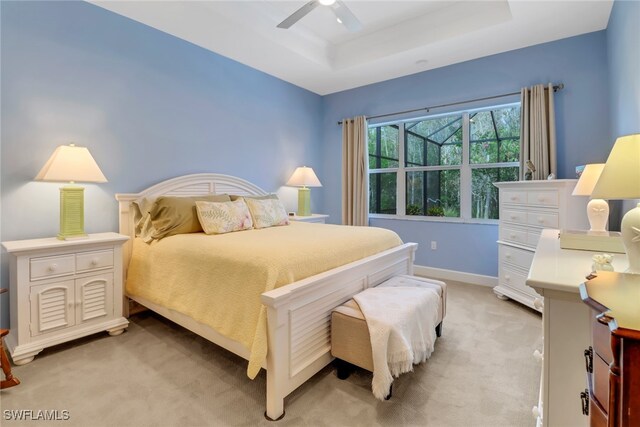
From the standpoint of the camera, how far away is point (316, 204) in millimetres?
5184

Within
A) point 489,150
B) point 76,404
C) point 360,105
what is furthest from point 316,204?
point 76,404

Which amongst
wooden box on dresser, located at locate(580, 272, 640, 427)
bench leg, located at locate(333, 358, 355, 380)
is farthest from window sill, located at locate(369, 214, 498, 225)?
wooden box on dresser, located at locate(580, 272, 640, 427)

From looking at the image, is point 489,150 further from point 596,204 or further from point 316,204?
point 316,204

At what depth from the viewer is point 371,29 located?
3.65 m

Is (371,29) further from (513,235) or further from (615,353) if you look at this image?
(615,353)

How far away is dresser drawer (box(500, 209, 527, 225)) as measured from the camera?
302 cm

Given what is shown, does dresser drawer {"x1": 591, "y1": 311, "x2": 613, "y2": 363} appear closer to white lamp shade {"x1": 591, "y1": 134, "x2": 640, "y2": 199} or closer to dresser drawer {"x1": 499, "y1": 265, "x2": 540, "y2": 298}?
white lamp shade {"x1": 591, "y1": 134, "x2": 640, "y2": 199}

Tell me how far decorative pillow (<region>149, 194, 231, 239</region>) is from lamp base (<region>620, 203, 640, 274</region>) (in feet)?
8.96

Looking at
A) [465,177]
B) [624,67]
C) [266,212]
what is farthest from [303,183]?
[624,67]

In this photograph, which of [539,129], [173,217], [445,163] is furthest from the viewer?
[445,163]

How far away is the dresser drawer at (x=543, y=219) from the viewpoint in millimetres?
2746

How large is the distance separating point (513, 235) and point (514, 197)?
0.38 m

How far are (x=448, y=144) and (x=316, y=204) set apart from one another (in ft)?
7.19
